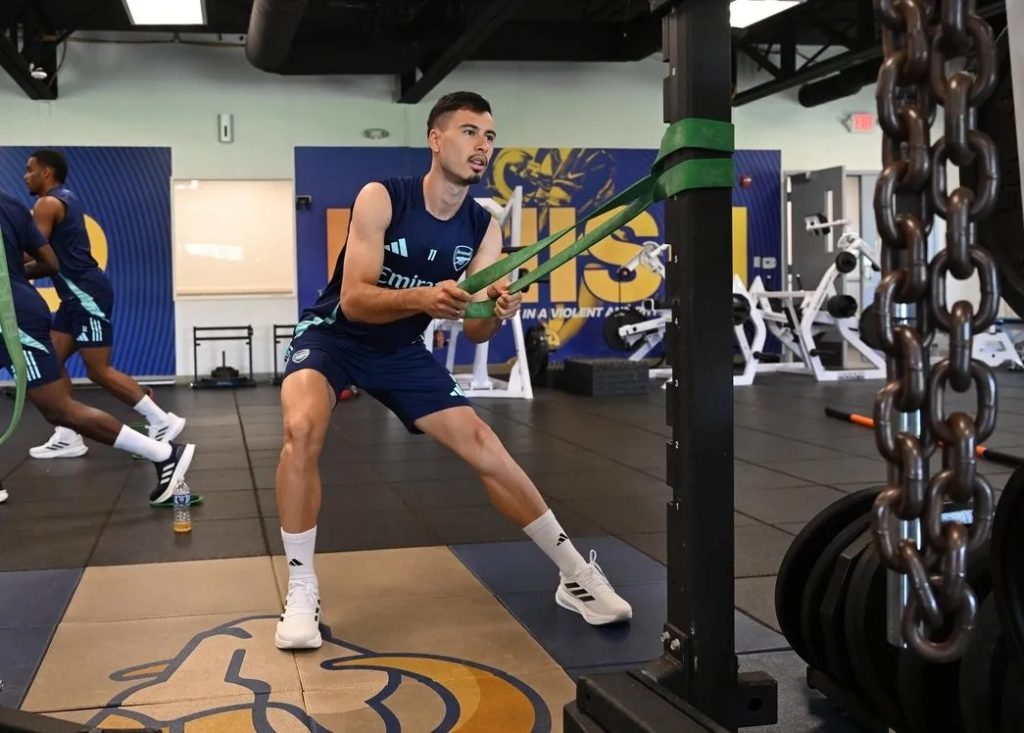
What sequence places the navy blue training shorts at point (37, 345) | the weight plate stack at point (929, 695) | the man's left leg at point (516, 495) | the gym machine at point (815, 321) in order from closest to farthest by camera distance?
1. the weight plate stack at point (929, 695)
2. the man's left leg at point (516, 495)
3. the navy blue training shorts at point (37, 345)
4. the gym machine at point (815, 321)

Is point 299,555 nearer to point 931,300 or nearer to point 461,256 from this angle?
point 461,256

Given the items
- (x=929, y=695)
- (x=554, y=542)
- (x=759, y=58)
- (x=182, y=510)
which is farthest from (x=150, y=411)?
(x=759, y=58)

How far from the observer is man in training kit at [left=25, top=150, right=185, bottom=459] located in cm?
476

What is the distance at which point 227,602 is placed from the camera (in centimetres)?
267

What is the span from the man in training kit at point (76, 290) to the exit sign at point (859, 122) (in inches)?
373

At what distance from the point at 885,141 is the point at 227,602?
2.31m

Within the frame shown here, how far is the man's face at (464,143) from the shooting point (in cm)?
240

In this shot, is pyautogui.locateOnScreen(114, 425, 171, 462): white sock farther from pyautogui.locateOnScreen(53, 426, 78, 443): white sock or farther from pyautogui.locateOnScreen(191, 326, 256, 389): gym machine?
pyautogui.locateOnScreen(191, 326, 256, 389): gym machine

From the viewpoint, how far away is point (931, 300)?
2.54 feet

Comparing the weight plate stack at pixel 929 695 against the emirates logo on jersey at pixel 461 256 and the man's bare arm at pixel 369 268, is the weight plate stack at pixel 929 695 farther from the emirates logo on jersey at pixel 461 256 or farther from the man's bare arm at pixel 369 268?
the emirates logo on jersey at pixel 461 256

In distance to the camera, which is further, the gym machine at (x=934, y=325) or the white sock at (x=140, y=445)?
the white sock at (x=140, y=445)

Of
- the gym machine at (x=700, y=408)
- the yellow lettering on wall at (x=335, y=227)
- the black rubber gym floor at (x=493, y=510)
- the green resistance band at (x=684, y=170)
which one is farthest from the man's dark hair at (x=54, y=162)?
the yellow lettering on wall at (x=335, y=227)

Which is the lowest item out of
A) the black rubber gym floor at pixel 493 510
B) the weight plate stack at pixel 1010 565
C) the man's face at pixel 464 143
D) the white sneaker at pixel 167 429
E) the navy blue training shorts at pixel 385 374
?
the black rubber gym floor at pixel 493 510

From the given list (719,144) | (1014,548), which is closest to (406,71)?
(719,144)
